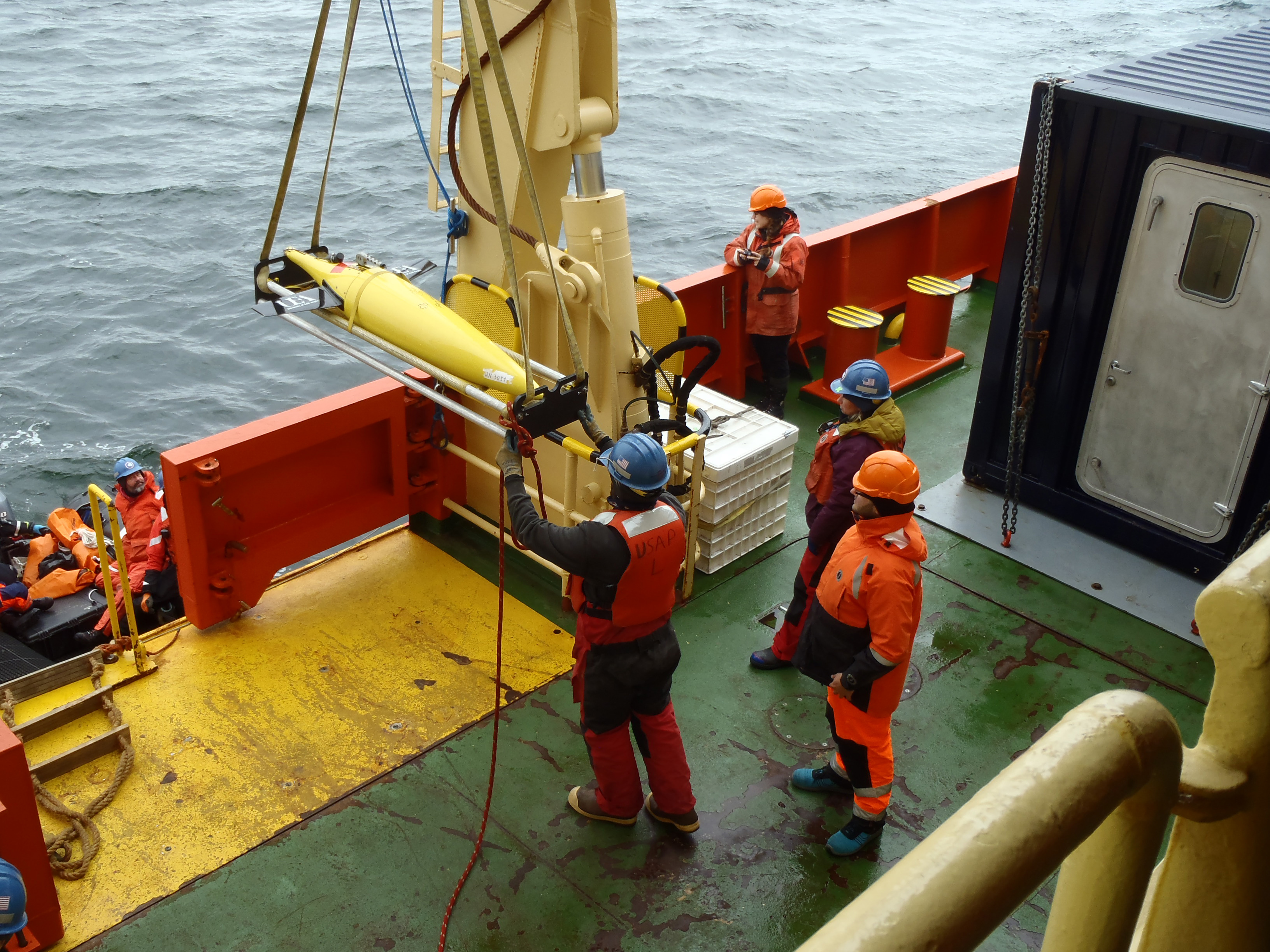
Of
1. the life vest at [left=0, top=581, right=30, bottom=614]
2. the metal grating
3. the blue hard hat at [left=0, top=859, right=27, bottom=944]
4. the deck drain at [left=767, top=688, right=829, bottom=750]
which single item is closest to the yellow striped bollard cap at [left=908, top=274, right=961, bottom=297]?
the deck drain at [left=767, top=688, right=829, bottom=750]

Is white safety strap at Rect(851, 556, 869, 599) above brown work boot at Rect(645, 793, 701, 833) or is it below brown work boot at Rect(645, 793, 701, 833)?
above

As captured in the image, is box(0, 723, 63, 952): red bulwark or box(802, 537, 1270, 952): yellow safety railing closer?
box(802, 537, 1270, 952): yellow safety railing

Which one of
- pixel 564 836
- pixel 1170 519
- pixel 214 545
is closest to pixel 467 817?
pixel 564 836

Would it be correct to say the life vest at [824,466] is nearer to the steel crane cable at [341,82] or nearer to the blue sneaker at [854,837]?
the blue sneaker at [854,837]

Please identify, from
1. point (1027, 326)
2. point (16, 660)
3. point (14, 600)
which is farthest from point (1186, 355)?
point (14, 600)

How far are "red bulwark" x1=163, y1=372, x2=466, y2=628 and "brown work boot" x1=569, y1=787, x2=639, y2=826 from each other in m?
2.30

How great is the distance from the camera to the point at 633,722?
4.86 m

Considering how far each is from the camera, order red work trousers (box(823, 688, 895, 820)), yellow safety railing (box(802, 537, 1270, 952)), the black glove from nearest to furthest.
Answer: yellow safety railing (box(802, 537, 1270, 952))
the black glove
red work trousers (box(823, 688, 895, 820))

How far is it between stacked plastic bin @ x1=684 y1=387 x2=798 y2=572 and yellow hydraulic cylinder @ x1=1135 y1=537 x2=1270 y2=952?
536 cm

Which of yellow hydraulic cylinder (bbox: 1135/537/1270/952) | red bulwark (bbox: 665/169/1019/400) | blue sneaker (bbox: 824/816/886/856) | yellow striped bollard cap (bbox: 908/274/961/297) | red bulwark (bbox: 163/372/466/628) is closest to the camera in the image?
yellow hydraulic cylinder (bbox: 1135/537/1270/952)

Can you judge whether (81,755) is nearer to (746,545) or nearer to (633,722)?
(633,722)

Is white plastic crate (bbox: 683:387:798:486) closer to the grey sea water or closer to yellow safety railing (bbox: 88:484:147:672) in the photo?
yellow safety railing (bbox: 88:484:147:672)

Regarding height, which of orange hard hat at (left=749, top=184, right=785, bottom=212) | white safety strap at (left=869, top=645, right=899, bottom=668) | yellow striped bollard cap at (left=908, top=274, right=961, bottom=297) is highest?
orange hard hat at (left=749, top=184, right=785, bottom=212)

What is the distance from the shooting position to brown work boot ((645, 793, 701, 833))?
16.0 ft
